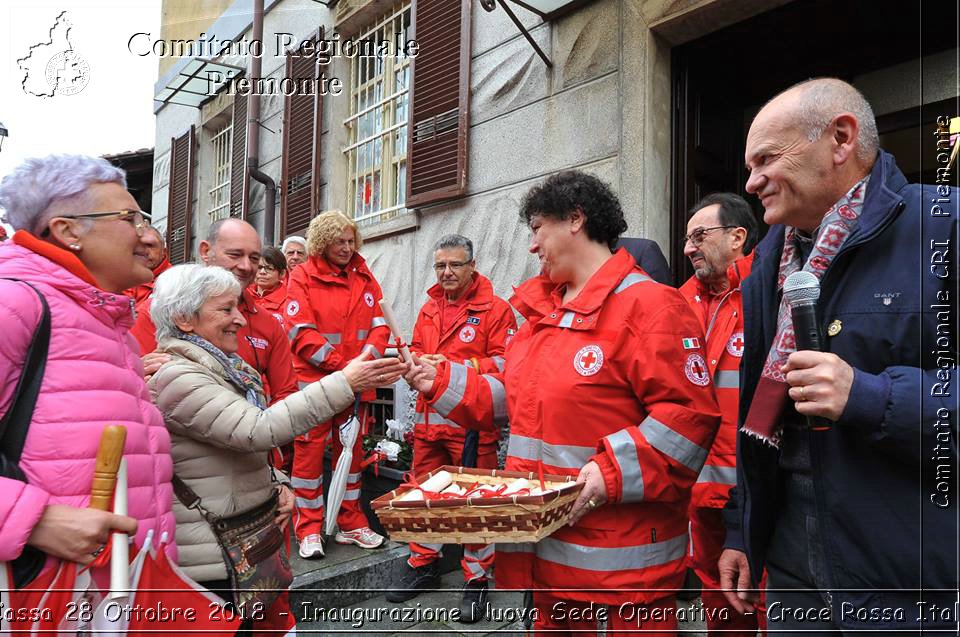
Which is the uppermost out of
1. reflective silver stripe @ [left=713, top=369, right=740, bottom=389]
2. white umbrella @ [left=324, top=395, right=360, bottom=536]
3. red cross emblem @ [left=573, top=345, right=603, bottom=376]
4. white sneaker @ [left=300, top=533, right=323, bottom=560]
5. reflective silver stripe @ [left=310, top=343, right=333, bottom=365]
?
reflective silver stripe @ [left=310, top=343, right=333, bottom=365]

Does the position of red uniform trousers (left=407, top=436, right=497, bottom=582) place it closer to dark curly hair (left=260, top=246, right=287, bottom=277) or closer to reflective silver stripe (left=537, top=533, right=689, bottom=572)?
reflective silver stripe (left=537, top=533, right=689, bottom=572)

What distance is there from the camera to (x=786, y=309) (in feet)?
5.40

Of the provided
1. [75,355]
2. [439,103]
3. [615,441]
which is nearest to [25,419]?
[75,355]

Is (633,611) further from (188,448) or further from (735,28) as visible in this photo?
(735,28)

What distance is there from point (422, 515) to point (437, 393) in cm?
78

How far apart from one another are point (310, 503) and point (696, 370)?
3.26 meters

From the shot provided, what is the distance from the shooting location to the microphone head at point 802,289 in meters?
1.34

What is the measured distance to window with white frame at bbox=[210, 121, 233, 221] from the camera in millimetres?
11671

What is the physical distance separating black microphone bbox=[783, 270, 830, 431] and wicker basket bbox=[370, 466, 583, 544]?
71 centimetres

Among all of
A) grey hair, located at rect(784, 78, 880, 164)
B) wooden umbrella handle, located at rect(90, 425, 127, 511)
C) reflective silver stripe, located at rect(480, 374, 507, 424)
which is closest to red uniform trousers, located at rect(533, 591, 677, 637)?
reflective silver stripe, located at rect(480, 374, 507, 424)

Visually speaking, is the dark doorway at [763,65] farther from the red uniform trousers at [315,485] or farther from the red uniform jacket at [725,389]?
the red uniform trousers at [315,485]

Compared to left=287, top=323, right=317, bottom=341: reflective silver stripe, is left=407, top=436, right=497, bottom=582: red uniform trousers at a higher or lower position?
lower

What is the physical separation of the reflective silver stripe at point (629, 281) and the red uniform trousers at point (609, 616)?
1023 millimetres

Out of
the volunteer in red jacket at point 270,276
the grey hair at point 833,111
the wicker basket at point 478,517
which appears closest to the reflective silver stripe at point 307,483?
the volunteer in red jacket at point 270,276
